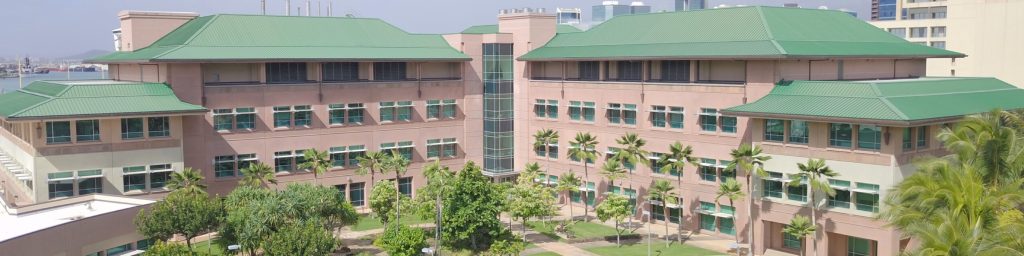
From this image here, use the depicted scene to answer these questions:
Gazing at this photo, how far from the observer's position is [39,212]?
47781mm

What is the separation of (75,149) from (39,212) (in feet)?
23.4

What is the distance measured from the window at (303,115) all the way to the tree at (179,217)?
16.9 metres

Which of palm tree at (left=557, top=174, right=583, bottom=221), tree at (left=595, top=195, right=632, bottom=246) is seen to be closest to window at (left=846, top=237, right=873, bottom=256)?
tree at (left=595, top=195, right=632, bottom=246)

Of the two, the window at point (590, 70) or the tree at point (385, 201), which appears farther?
the window at point (590, 70)

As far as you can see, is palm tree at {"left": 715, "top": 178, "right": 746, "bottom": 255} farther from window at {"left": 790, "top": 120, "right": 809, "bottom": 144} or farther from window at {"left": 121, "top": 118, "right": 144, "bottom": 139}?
window at {"left": 121, "top": 118, "right": 144, "bottom": 139}

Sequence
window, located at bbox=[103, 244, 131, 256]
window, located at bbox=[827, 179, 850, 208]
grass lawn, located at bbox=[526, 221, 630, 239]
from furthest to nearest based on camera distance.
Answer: grass lawn, located at bbox=[526, 221, 630, 239] < window, located at bbox=[827, 179, 850, 208] < window, located at bbox=[103, 244, 131, 256]

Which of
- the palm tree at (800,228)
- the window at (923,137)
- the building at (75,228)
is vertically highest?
the window at (923,137)

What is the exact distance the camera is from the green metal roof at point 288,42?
60.5 meters

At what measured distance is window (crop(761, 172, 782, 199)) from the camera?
177 ft

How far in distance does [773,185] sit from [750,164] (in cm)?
302

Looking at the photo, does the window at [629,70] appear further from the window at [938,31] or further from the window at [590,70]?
the window at [938,31]

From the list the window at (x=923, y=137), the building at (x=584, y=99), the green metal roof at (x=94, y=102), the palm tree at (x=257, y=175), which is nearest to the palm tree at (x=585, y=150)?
the building at (x=584, y=99)

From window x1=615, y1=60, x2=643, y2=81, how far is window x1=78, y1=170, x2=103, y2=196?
35616 millimetres

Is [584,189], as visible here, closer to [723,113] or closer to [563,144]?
[563,144]
